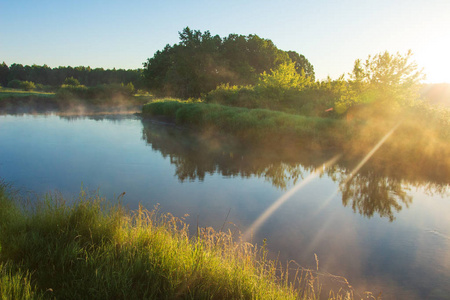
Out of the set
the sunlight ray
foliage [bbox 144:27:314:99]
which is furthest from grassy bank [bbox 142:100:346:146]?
foliage [bbox 144:27:314:99]

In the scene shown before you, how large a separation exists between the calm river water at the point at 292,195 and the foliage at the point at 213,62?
30.4m

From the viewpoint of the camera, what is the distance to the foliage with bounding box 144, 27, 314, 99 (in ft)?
149

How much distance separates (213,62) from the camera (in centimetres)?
4572

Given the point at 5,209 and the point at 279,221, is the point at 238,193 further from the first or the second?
the point at 5,209

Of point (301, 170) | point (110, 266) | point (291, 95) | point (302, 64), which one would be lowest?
point (301, 170)

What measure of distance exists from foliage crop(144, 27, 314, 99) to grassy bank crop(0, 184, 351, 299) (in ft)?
137

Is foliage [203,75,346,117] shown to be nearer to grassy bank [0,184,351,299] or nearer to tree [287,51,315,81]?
grassy bank [0,184,351,299]

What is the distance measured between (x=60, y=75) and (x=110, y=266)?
118084 millimetres

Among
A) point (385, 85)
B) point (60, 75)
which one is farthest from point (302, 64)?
point (60, 75)

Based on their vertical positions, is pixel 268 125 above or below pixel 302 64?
below

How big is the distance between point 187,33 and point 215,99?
82.3 ft

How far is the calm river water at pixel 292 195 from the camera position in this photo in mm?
5613

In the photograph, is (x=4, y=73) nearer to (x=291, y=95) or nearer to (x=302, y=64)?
(x=302, y=64)

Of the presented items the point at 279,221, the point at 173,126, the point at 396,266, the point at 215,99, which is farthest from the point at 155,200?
the point at 215,99
